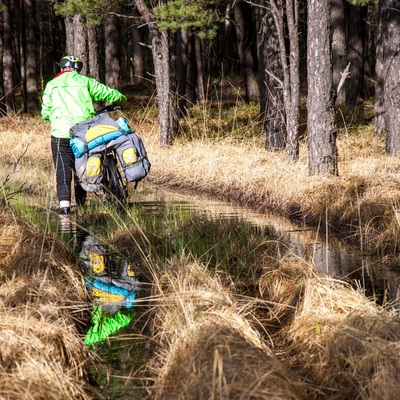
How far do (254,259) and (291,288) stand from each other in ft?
2.82

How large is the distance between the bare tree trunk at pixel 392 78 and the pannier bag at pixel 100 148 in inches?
193

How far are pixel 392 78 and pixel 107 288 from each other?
7.64 metres

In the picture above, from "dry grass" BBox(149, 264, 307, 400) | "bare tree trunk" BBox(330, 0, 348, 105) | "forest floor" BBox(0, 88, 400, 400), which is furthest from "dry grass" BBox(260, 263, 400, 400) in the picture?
"bare tree trunk" BBox(330, 0, 348, 105)

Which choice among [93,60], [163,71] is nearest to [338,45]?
[93,60]

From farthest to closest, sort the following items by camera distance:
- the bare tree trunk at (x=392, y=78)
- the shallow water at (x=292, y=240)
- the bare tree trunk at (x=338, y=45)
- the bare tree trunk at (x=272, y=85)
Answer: the bare tree trunk at (x=338, y=45) < the bare tree trunk at (x=272, y=85) < the bare tree trunk at (x=392, y=78) < the shallow water at (x=292, y=240)

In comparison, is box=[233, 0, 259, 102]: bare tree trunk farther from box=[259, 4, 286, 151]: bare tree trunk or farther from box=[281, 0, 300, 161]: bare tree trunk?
box=[281, 0, 300, 161]: bare tree trunk

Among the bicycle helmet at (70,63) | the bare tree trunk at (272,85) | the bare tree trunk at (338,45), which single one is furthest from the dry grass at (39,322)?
the bare tree trunk at (338,45)

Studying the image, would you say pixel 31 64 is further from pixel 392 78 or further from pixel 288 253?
pixel 288 253

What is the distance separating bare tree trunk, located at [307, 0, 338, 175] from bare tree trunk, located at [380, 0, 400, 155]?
2125mm

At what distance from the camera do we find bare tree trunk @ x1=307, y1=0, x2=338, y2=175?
9.53 m

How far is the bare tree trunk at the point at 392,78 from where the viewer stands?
11383mm

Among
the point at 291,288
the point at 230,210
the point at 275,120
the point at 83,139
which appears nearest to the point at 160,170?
the point at 275,120

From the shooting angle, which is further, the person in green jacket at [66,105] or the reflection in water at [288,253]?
the person in green jacket at [66,105]

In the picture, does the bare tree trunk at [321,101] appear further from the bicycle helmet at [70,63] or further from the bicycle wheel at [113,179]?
the bicycle helmet at [70,63]
